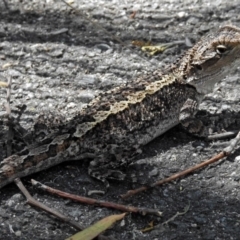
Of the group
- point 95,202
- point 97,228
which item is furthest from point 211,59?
point 97,228

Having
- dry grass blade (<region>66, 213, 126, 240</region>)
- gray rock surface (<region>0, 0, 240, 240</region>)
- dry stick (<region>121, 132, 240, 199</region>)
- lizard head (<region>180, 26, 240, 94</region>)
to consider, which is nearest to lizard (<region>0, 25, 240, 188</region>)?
lizard head (<region>180, 26, 240, 94</region>)

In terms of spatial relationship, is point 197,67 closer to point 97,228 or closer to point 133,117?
point 133,117

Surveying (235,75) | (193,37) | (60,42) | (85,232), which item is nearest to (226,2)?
(193,37)

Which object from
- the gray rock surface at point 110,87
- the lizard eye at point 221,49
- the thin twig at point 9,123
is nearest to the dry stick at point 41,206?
the gray rock surface at point 110,87

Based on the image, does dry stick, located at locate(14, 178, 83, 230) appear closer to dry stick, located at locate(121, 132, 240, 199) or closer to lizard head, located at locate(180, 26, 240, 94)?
dry stick, located at locate(121, 132, 240, 199)

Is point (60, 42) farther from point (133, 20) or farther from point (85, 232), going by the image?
point (85, 232)

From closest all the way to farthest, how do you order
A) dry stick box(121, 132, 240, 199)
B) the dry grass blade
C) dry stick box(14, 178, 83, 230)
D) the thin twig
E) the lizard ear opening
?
the dry grass blade
dry stick box(14, 178, 83, 230)
dry stick box(121, 132, 240, 199)
the thin twig
the lizard ear opening

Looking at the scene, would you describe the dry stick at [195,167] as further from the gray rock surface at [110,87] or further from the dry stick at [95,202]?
the dry stick at [95,202]
